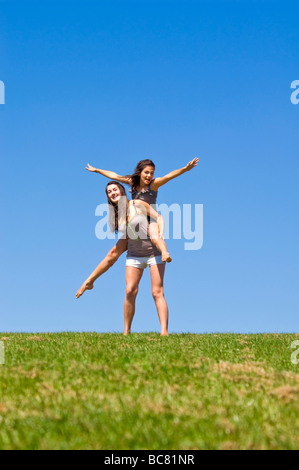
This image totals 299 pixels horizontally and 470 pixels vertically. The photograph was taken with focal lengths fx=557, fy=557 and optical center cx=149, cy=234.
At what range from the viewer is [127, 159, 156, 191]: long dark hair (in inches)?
612

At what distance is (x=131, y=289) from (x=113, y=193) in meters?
2.80

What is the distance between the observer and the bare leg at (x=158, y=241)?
14508mm

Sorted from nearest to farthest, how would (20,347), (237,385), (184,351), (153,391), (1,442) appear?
(1,442)
(153,391)
(237,385)
(184,351)
(20,347)

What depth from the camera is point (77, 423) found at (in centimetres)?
655

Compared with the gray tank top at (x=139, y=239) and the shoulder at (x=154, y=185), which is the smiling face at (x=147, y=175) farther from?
the gray tank top at (x=139, y=239)

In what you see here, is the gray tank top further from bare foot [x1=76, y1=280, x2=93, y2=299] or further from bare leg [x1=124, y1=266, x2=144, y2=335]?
bare foot [x1=76, y1=280, x2=93, y2=299]

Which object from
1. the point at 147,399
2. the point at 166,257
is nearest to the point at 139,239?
the point at 166,257

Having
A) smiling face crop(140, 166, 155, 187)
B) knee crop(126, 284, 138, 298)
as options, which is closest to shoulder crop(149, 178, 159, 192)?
smiling face crop(140, 166, 155, 187)

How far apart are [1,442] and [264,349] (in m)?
7.84

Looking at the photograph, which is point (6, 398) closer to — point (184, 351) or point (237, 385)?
point (237, 385)

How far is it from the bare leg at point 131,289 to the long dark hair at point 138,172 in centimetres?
237

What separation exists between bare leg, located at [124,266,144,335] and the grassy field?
3463mm
